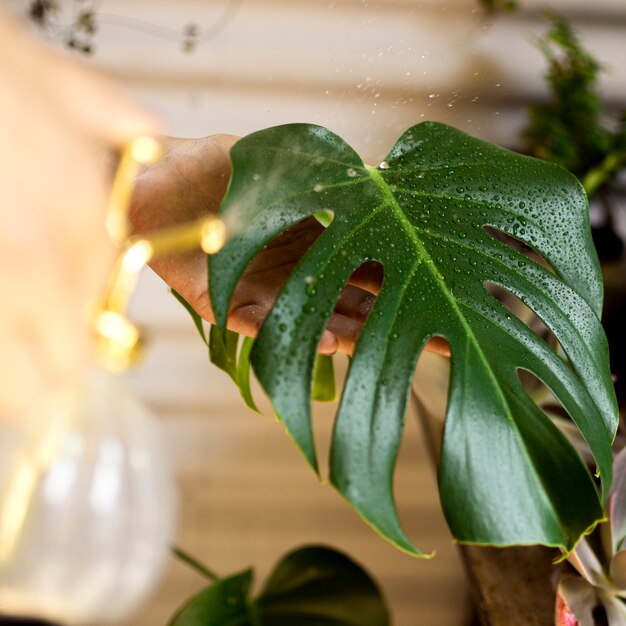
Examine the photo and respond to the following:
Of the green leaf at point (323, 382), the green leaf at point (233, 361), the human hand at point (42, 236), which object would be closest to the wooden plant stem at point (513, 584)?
the green leaf at point (323, 382)

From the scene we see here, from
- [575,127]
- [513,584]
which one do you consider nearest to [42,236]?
[513,584]

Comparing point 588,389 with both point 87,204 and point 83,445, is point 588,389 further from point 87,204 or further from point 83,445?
point 83,445

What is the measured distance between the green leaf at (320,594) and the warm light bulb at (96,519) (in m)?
0.19

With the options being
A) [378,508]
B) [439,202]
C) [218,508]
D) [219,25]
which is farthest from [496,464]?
[218,508]

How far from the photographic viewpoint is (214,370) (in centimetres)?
157

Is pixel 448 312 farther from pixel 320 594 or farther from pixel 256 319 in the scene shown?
pixel 320 594

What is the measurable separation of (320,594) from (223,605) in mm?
143

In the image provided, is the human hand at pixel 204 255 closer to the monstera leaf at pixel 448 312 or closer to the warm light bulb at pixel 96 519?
the monstera leaf at pixel 448 312

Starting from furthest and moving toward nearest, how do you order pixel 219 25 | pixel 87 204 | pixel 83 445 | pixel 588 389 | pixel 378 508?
1. pixel 219 25
2. pixel 83 445
3. pixel 588 389
4. pixel 378 508
5. pixel 87 204

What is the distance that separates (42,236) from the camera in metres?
0.27

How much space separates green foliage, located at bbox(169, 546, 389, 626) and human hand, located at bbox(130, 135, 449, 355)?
0.58 metres

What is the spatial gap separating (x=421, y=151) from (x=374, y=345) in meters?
0.17

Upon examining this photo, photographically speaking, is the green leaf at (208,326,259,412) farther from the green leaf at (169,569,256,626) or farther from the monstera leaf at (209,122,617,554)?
the green leaf at (169,569,256,626)

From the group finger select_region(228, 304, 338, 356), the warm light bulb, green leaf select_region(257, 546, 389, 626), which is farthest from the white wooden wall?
green leaf select_region(257, 546, 389, 626)
